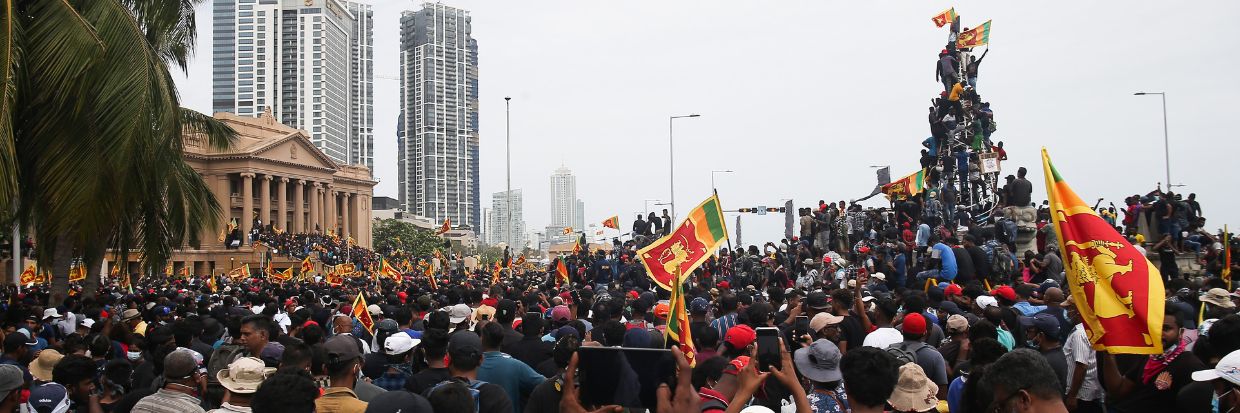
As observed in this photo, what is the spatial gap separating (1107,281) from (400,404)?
390 cm

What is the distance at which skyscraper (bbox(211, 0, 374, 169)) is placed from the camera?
139625mm

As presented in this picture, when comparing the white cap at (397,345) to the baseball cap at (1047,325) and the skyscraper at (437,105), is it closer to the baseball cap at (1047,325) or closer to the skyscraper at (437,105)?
the baseball cap at (1047,325)

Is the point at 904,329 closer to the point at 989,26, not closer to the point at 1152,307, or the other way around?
the point at 1152,307

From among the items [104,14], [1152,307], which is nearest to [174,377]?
[1152,307]

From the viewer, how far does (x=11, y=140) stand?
889 cm

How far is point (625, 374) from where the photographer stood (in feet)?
15.1

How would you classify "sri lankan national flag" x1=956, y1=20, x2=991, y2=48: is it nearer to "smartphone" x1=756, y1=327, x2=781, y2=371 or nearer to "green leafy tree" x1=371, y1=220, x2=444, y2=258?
"smartphone" x1=756, y1=327, x2=781, y2=371

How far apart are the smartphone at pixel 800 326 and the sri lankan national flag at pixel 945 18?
20.9 m

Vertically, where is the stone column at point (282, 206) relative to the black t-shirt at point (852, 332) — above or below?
above

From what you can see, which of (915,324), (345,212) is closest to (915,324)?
(915,324)

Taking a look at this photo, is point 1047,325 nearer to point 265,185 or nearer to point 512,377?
point 512,377

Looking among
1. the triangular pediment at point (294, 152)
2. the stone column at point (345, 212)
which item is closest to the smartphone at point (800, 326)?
the triangular pediment at point (294, 152)

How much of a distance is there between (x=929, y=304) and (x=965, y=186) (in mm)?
17522

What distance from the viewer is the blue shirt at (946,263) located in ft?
44.4
